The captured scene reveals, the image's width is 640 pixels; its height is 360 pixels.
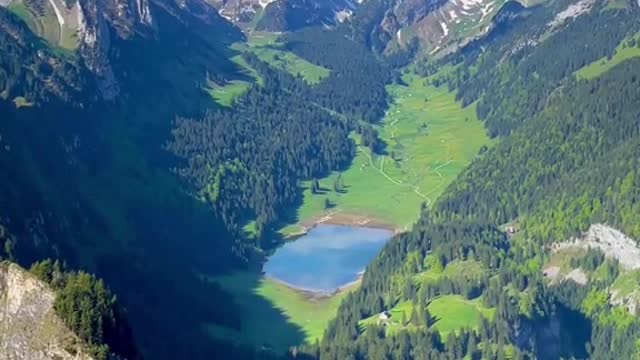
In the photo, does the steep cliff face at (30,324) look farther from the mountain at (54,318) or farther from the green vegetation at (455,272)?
the green vegetation at (455,272)

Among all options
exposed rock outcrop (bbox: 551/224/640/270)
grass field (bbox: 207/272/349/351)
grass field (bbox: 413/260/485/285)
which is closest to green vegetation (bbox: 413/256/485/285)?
grass field (bbox: 413/260/485/285)

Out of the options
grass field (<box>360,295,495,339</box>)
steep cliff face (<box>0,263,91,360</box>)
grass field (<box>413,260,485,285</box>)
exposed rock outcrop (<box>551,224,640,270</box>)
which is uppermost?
exposed rock outcrop (<box>551,224,640,270</box>)

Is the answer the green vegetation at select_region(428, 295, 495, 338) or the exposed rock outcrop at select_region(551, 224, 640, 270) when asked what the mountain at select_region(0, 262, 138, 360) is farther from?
the exposed rock outcrop at select_region(551, 224, 640, 270)

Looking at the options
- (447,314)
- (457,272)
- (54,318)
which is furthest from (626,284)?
(54,318)

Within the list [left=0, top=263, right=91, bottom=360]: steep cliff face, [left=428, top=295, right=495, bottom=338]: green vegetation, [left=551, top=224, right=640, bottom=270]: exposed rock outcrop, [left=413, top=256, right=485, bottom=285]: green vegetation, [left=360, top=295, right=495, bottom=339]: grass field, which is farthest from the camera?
[left=551, top=224, right=640, bottom=270]: exposed rock outcrop

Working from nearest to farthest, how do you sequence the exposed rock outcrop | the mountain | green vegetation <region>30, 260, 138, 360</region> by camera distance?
the mountain, green vegetation <region>30, 260, 138, 360</region>, the exposed rock outcrop

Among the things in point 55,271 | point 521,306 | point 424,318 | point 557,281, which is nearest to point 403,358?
point 424,318
